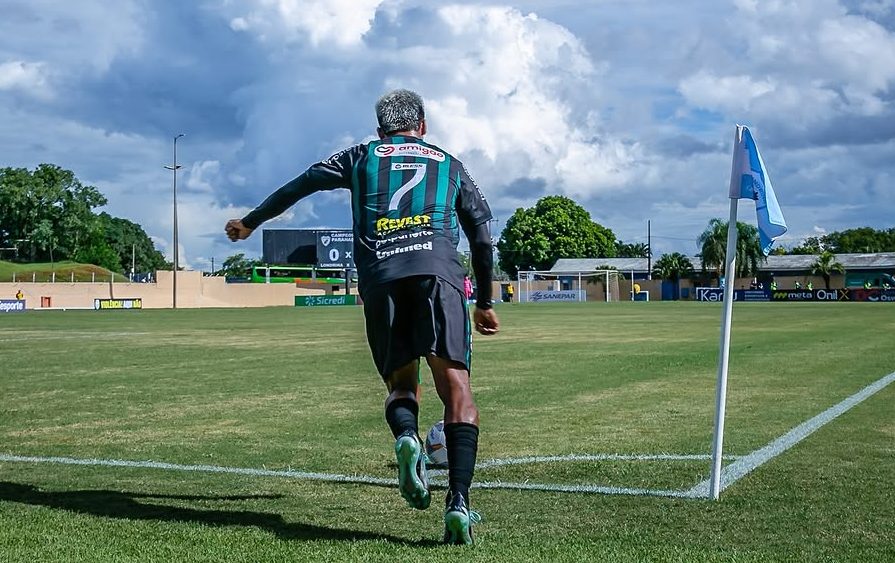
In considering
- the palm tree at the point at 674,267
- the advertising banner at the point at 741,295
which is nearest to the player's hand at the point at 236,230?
the advertising banner at the point at 741,295

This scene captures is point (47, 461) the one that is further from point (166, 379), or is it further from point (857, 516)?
point (166, 379)

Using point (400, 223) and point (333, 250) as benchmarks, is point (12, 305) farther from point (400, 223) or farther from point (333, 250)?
point (400, 223)

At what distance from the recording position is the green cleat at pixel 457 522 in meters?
4.50

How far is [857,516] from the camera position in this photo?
17.0ft

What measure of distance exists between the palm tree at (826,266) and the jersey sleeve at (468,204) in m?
110

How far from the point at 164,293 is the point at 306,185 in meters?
81.4

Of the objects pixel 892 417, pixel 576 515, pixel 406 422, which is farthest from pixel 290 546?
pixel 892 417

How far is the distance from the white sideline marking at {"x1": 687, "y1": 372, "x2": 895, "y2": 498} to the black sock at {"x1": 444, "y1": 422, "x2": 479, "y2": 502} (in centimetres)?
158

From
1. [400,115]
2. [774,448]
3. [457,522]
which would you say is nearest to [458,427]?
[457,522]

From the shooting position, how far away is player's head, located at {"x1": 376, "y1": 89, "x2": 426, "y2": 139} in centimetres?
529

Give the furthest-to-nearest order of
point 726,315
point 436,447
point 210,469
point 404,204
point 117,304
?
1. point 117,304
2. point 210,469
3. point 436,447
4. point 726,315
5. point 404,204

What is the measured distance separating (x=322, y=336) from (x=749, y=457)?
2084 centimetres

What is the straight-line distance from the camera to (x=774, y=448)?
7566 millimetres

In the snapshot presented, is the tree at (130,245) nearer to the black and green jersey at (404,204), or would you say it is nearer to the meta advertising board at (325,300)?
the meta advertising board at (325,300)
